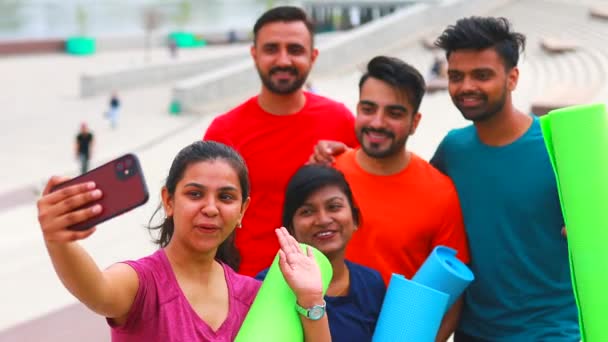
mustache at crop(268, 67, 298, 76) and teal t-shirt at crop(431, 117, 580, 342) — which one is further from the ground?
mustache at crop(268, 67, 298, 76)

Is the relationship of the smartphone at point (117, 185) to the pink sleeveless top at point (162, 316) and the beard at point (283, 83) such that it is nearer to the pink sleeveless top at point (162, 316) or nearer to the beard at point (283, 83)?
the pink sleeveless top at point (162, 316)

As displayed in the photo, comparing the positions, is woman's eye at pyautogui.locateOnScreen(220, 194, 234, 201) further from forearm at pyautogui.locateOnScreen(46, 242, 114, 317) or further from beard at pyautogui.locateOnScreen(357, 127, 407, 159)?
beard at pyautogui.locateOnScreen(357, 127, 407, 159)

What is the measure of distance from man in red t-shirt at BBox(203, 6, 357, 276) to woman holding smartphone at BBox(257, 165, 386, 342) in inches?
31.4

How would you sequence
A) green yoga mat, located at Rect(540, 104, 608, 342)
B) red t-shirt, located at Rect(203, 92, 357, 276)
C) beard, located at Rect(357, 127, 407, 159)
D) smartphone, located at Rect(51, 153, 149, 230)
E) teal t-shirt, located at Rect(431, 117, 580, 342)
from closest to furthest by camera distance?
smartphone, located at Rect(51, 153, 149, 230)
green yoga mat, located at Rect(540, 104, 608, 342)
teal t-shirt, located at Rect(431, 117, 580, 342)
beard, located at Rect(357, 127, 407, 159)
red t-shirt, located at Rect(203, 92, 357, 276)

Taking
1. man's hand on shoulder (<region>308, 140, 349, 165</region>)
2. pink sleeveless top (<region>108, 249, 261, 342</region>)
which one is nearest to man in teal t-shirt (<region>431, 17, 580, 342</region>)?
man's hand on shoulder (<region>308, 140, 349, 165</region>)

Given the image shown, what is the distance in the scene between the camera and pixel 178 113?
21078 mm

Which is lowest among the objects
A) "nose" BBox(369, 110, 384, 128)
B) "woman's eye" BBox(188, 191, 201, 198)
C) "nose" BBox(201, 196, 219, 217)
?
"nose" BBox(201, 196, 219, 217)

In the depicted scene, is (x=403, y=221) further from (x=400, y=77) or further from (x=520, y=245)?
(x=400, y=77)

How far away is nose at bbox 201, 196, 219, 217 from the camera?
92.0 inches

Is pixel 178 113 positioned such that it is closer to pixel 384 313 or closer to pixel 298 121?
pixel 298 121

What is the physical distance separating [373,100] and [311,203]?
0.66 metres

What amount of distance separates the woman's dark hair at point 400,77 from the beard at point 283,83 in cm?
60

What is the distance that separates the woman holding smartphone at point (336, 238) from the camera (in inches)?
110

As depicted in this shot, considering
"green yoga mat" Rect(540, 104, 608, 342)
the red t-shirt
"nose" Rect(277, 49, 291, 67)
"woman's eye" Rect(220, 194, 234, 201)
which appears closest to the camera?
"woman's eye" Rect(220, 194, 234, 201)
